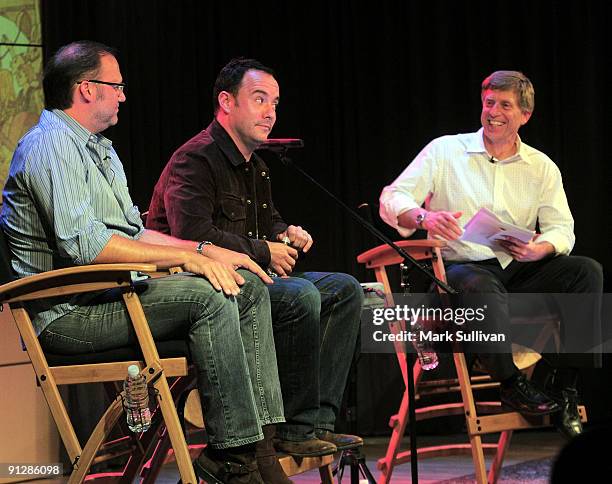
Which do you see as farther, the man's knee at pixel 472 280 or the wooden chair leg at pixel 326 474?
the man's knee at pixel 472 280

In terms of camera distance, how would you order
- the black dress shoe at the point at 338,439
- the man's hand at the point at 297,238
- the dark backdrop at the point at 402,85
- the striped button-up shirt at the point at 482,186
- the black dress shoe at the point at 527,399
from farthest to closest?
the dark backdrop at the point at 402,85, the striped button-up shirt at the point at 482,186, the black dress shoe at the point at 527,399, the man's hand at the point at 297,238, the black dress shoe at the point at 338,439

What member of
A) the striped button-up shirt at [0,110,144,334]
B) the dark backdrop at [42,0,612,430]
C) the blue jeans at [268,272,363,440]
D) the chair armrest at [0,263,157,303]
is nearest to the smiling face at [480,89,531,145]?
the dark backdrop at [42,0,612,430]

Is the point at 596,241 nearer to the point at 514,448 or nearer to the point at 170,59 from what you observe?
the point at 514,448

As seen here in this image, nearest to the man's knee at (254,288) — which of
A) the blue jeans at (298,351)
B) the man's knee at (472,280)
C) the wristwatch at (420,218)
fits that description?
the blue jeans at (298,351)

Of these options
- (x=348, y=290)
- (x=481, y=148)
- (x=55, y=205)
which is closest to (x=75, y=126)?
(x=55, y=205)

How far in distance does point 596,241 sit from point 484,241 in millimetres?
1605

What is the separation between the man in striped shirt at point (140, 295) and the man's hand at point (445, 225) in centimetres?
122

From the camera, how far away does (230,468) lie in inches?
87.7

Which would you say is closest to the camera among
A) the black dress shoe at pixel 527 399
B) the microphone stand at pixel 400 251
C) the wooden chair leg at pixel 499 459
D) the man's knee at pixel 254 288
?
the man's knee at pixel 254 288

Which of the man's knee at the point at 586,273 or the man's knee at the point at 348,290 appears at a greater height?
the man's knee at the point at 348,290

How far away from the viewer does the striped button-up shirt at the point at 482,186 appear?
Answer: 3.90 metres

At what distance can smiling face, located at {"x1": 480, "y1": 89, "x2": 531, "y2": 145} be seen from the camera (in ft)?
12.9

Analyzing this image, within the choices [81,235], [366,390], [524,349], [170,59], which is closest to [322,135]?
[170,59]

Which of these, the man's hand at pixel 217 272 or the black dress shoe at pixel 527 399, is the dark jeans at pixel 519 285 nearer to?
the black dress shoe at pixel 527 399
